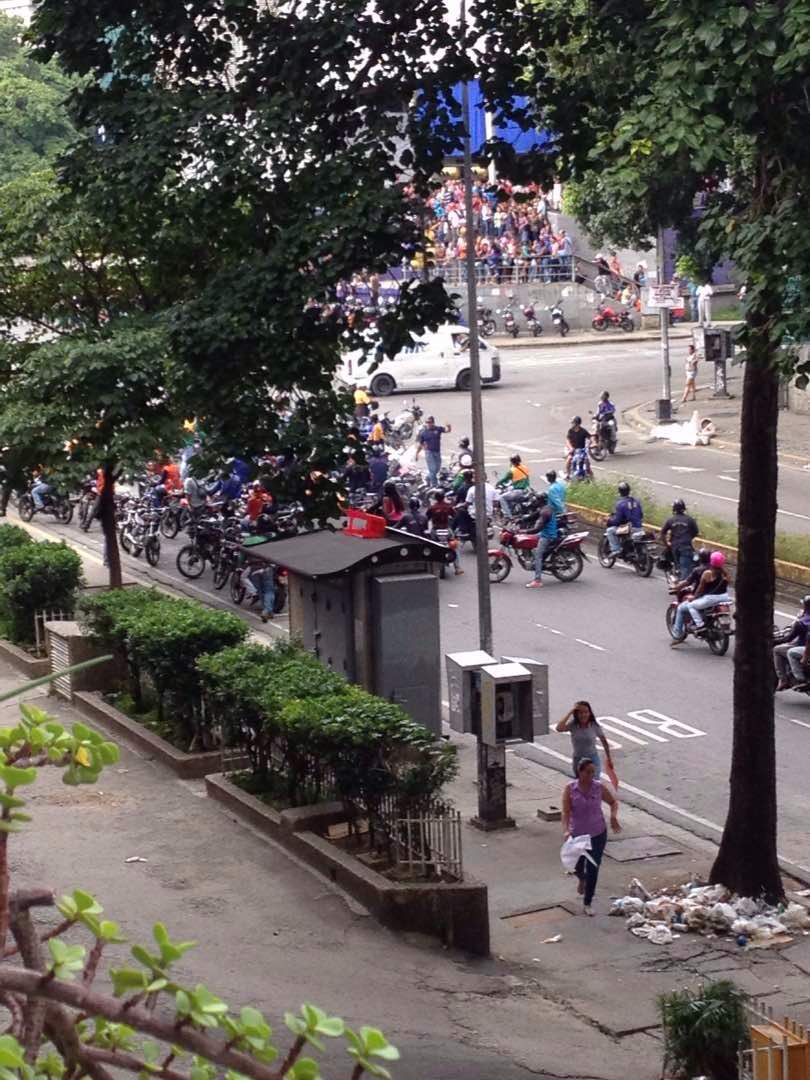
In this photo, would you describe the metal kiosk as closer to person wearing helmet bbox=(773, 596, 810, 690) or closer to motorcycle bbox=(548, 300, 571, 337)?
person wearing helmet bbox=(773, 596, 810, 690)

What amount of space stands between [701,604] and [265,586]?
6228 mm

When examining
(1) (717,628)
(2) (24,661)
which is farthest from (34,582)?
(1) (717,628)

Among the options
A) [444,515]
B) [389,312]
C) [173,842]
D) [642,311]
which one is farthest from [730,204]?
[642,311]

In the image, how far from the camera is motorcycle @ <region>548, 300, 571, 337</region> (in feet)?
181

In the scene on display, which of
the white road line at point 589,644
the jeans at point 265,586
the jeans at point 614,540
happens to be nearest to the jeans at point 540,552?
the jeans at point 614,540

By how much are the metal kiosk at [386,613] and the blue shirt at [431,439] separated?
15.4m

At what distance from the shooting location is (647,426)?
128 feet

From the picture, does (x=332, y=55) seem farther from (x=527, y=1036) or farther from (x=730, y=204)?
(x=527, y=1036)

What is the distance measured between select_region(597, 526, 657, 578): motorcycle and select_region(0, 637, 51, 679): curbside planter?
9.52 meters

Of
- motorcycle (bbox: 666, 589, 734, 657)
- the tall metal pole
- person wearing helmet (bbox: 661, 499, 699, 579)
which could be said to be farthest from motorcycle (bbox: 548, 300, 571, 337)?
the tall metal pole

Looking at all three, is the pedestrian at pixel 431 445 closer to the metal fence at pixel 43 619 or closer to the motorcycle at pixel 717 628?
the motorcycle at pixel 717 628

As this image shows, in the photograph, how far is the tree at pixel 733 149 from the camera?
35.7 feet

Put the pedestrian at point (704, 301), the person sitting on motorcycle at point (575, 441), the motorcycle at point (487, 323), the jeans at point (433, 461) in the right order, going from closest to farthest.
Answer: the person sitting on motorcycle at point (575, 441), the jeans at point (433, 461), the pedestrian at point (704, 301), the motorcycle at point (487, 323)

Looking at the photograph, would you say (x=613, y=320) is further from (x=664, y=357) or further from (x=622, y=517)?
(x=622, y=517)
